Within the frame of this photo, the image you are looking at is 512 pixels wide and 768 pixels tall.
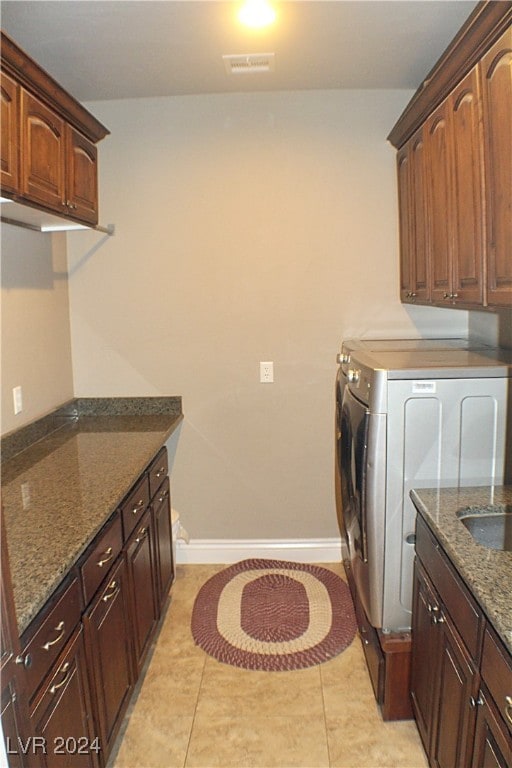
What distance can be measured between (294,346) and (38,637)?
206 cm

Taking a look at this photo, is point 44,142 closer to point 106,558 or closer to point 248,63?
point 248,63

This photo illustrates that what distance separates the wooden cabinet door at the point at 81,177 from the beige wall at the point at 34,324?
337 mm

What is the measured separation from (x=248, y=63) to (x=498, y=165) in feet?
4.40

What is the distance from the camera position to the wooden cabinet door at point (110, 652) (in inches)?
65.5

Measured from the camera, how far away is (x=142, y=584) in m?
2.23

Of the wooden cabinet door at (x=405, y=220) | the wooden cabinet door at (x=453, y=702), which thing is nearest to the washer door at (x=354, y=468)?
the wooden cabinet door at (x=453, y=702)

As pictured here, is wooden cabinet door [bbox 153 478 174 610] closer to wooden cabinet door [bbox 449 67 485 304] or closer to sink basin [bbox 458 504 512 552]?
sink basin [bbox 458 504 512 552]

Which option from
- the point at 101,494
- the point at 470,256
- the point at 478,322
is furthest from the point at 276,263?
the point at 101,494

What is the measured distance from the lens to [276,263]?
9.82 feet

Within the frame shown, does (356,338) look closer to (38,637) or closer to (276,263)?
(276,263)

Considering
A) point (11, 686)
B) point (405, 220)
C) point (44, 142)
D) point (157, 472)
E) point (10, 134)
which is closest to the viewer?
point (11, 686)

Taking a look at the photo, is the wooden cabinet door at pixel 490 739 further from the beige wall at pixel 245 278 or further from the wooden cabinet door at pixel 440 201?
the beige wall at pixel 245 278

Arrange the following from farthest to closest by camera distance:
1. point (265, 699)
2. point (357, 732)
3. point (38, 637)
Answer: point (265, 699)
point (357, 732)
point (38, 637)

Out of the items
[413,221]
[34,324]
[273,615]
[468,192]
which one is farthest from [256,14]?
[273,615]
